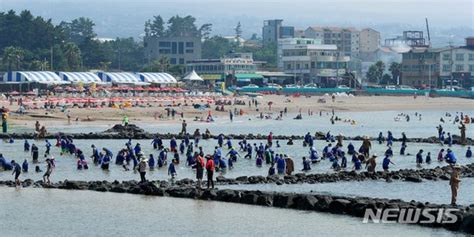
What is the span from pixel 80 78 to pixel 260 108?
23.2 meters

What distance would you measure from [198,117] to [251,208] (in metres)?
58.3

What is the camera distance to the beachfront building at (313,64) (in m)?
171

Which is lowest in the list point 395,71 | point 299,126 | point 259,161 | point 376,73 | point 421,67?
point 299,126

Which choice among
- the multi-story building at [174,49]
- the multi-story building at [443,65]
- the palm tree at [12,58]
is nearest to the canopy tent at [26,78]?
the palm tree at [12,58]

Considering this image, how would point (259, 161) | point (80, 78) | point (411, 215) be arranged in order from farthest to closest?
point (80, 78), point (259, 161), point (411, 215)

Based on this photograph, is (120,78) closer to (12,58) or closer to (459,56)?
(12,58)

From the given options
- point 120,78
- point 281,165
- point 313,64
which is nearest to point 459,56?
point 313,64

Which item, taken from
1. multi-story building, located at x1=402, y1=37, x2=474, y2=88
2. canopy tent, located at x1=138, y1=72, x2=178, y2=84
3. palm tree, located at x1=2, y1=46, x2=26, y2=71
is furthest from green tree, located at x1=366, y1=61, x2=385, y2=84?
palm tree, located at x1=2, y1=46, x2=26, y2=71

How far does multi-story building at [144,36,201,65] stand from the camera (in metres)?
185

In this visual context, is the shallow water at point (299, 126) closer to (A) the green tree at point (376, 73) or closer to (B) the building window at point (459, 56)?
(B) the building window at point (459, 56)

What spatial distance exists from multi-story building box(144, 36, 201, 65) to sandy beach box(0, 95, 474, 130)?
55861 mm

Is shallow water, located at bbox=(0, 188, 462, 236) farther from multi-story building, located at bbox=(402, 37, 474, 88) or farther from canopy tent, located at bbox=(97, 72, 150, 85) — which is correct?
multi-story building, located at bbox=(402, 37, 474, 88)

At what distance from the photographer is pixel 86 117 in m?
82.1

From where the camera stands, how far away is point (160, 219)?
2903 centimetres
